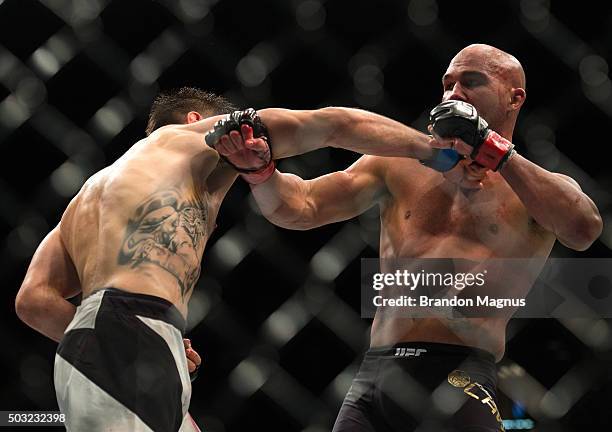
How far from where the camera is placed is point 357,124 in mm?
1930

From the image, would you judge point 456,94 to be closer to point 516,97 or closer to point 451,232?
point 516,97

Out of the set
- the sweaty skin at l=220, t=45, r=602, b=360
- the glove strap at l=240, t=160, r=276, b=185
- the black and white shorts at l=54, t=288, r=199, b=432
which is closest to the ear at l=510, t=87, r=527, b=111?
the sweaty skin at l=220, t=45, r=602, b=360

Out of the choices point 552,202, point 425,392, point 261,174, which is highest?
point 261,174

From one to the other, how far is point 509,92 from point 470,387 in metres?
0.83

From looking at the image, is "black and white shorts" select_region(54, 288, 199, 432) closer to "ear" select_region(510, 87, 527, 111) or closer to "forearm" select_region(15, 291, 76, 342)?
"forearm" select_region(15, 291, 76, 342)

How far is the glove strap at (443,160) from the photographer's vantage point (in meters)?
2.08

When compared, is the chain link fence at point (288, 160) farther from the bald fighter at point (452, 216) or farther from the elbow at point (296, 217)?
the elbow at point (296, 217)

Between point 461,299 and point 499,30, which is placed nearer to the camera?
point 461,299

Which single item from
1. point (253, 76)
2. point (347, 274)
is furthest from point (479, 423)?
point (347, 274)

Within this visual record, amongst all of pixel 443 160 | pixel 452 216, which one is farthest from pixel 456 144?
pixel 452 216

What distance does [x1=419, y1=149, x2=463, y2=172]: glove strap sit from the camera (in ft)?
6.82

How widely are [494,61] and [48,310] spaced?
132cm

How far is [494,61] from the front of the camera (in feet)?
7.48

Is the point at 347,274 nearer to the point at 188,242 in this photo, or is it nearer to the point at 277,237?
the point at 277,237
